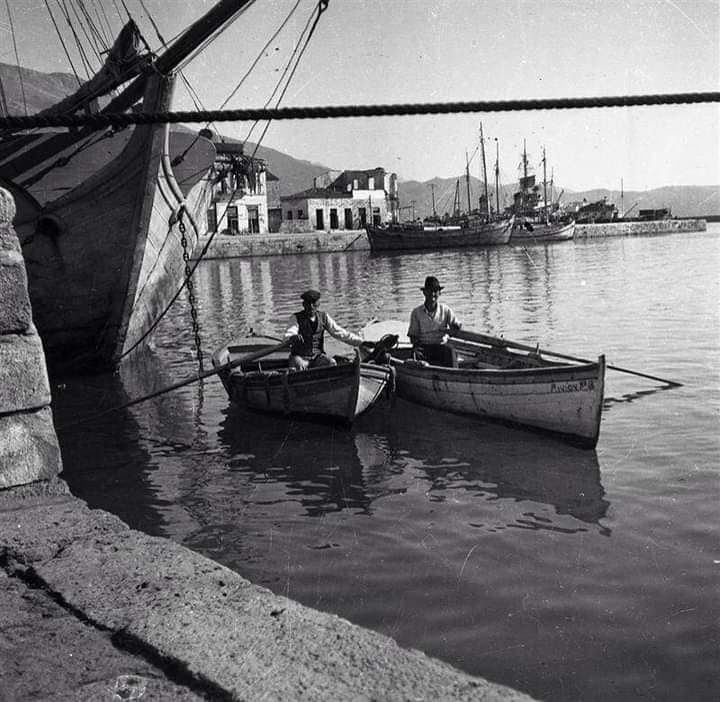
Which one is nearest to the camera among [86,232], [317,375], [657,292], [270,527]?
[270,527]

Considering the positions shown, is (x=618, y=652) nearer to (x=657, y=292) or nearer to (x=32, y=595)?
(x=32, y=595)

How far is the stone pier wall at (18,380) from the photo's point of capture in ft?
13.1

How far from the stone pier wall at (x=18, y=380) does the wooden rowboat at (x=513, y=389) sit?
595cm

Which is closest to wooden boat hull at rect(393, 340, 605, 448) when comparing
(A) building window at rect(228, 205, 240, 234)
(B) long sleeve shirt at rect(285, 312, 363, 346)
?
(B) long sleeve shirt at rect(285, 312, 363, 346)

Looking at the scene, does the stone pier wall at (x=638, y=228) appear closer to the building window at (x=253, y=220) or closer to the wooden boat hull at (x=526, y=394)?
the building window at (x=253, y=220)

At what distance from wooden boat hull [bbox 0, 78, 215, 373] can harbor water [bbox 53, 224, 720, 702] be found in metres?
1.20

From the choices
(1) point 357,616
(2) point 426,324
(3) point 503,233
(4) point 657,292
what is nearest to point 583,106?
(1) point 357,616

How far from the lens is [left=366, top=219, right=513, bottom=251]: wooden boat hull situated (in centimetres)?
6656

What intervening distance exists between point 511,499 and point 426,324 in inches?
165

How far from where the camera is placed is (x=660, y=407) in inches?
401

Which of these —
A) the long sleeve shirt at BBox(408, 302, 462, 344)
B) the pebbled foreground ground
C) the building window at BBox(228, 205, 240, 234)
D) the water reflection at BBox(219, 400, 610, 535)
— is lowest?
the water reflection at BBox(219, 400, 610, 535)

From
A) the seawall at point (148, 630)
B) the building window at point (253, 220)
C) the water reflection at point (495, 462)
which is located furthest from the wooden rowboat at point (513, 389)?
the building window at point (253, 220)

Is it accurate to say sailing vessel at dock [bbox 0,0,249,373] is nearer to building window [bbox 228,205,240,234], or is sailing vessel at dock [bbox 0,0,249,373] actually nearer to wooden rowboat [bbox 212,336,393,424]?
wooden rowboat [bbox 212,336,393,424]

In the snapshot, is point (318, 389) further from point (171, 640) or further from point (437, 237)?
point (437, 237)
